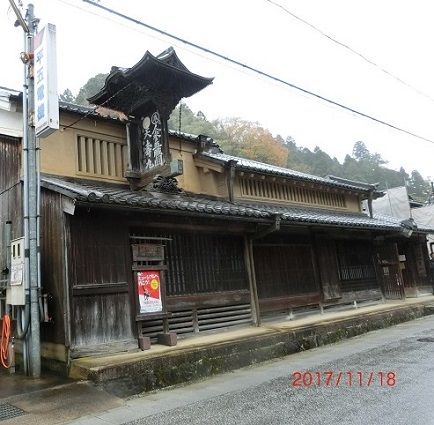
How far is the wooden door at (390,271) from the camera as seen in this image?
18203 mm

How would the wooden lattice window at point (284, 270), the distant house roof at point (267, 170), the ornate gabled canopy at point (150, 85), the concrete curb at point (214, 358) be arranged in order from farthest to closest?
the distant house roof at point (267, 170) < the wooden lattice window at point (284, 270) < the ornate gabled canopy at point (150, 85) < the concrete curb at point (214, 358)

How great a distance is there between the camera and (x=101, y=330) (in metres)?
8.19

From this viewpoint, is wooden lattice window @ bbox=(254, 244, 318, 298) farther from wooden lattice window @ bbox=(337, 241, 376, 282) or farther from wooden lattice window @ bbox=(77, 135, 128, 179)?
wooden lattice window @ bbox=(77, 135, 128, 179)

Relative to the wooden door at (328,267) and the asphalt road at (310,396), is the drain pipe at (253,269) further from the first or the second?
the wooden door at (328,267)

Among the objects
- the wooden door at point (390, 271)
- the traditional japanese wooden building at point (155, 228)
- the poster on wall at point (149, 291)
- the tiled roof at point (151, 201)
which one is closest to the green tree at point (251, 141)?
the wooden door at point (390, 271)

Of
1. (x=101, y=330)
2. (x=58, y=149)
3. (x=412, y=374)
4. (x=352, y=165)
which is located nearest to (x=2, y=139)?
(x=58, y=149)

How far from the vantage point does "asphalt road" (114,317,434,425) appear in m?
5.68

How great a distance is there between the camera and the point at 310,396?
668 cm

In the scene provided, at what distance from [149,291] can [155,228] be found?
147cm

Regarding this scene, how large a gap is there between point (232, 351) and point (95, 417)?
12.9ft

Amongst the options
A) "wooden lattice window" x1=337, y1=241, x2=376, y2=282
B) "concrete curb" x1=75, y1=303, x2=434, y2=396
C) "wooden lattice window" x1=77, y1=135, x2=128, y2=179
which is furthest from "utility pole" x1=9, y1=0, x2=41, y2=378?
"wooden lattice window" x1=337, y1=241, x2=376, y2=282
